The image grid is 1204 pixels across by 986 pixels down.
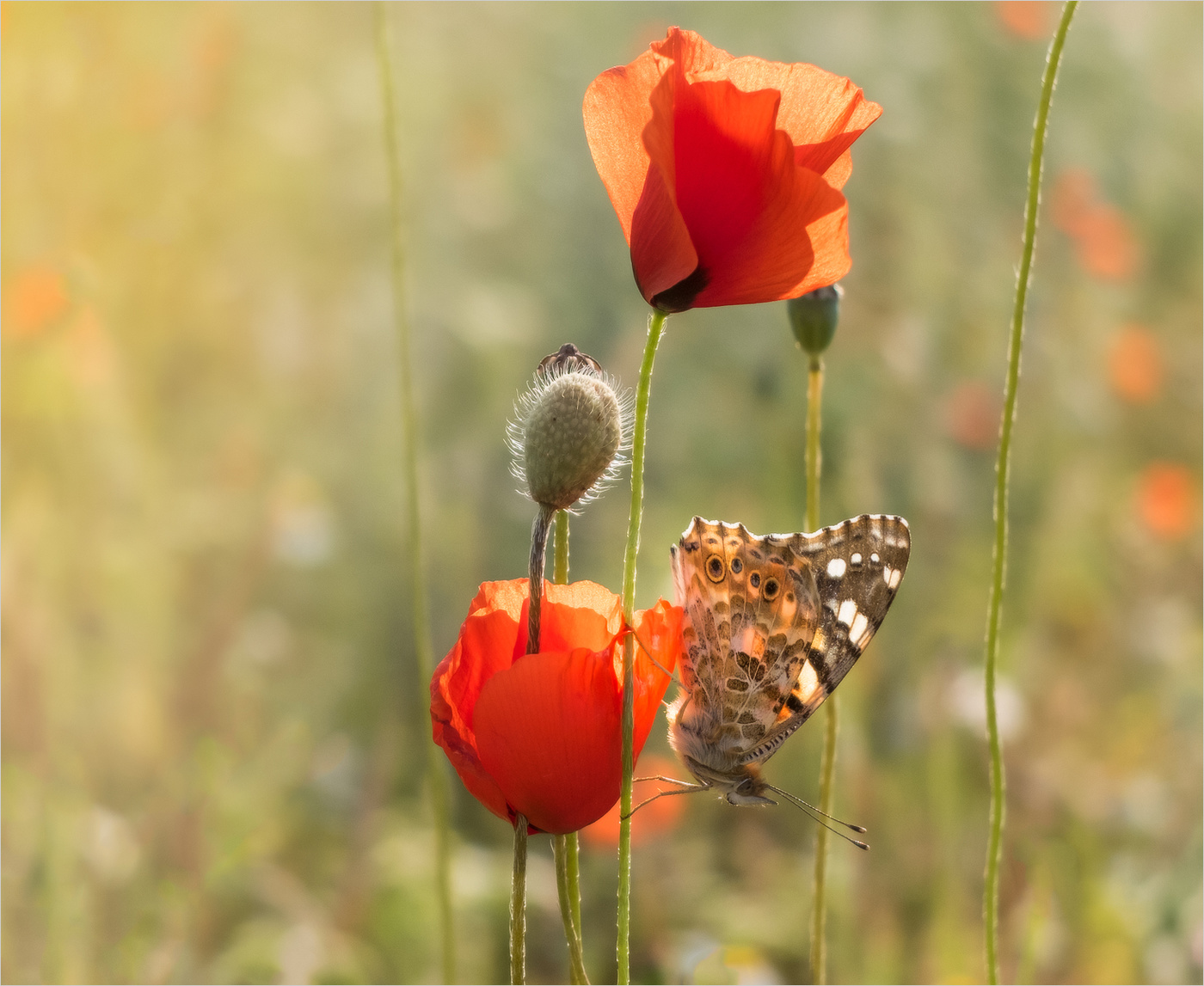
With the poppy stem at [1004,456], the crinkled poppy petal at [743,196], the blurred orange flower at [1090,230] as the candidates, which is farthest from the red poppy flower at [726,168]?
the blurred orange flower at [1090,230]

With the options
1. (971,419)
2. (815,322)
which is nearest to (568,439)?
(815,322)

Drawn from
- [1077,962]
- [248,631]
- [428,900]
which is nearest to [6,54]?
[248,631]

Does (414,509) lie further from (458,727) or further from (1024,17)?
(1024,17)

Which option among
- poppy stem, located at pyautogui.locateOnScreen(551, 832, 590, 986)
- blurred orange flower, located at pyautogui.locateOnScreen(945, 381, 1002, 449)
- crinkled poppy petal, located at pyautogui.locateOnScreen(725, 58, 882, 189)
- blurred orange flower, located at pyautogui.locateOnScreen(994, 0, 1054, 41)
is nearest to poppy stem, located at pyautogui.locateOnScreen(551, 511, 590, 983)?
poppy stem, located at pyautogui.locateOnScreen(551, 832, 590, 986)

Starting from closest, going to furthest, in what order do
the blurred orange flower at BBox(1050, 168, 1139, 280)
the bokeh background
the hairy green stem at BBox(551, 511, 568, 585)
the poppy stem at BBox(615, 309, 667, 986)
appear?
the poppy stem at BBox(615, 309, 667, 986), the hairy green stem at BBox(551, 511, 568, 585), the bokeh background, the blurred orange flower at BBox(1050, 168, 1139, 280)

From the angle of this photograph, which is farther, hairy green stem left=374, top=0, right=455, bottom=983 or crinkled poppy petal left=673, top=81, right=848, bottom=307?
hairy green stem left=374, top=0, right=455, bottom=983

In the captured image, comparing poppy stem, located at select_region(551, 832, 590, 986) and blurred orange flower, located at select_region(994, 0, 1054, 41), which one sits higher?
blurred orange flower, located at select_region(994, 0, 1054, 41)

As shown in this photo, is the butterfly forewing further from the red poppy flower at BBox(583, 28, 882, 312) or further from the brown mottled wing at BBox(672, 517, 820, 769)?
the red poppy flower at BBox(583, 28, 882, 312)
